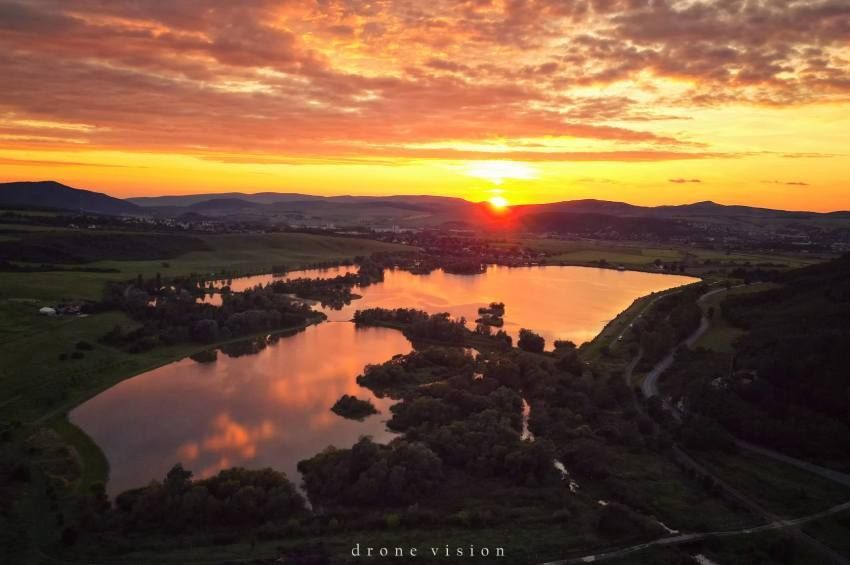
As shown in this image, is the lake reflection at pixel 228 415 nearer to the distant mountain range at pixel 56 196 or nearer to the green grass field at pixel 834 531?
the green grass field at pixel 834 531

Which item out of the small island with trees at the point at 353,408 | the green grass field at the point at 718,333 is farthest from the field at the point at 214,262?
the green grass field at the point at 718,333

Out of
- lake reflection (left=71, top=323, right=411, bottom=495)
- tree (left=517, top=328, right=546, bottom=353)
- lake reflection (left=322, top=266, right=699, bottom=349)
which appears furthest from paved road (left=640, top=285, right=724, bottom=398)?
lake reflection (left=71, top=323, right=411, bottom=495)

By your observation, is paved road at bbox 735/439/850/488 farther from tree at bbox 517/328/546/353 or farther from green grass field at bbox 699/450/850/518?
tree at bbox 517/328/546/353

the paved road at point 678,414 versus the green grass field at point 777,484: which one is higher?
the paved road at point 678,414

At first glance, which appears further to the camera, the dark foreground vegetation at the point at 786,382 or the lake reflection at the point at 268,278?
the lake reflection at the point at 268,278

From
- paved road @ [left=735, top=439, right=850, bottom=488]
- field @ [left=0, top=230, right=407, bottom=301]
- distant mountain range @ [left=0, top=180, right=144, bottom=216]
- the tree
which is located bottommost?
paved road @ [left=735, top=439, right=850, bottom=488]

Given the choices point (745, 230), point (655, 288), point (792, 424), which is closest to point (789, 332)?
point (792, 424)

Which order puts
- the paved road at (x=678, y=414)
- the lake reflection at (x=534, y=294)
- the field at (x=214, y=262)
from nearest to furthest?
the paved road at (x=678, y=414) → the field at (x=214, y=262) → the lake reflection at (x=534, y=294)

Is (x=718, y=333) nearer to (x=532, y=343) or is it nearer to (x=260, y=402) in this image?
(x=532, y=343)
